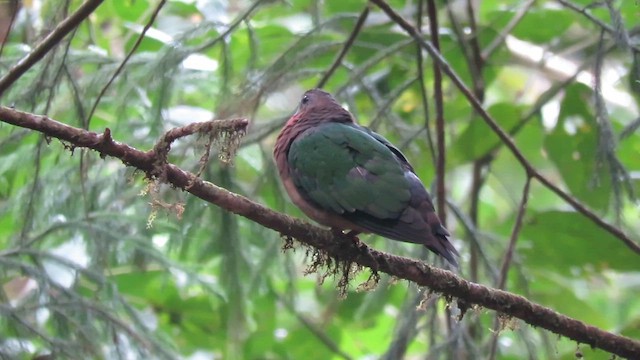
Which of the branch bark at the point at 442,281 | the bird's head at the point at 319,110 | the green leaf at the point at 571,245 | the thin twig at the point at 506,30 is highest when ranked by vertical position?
the thin twig at the point at 506,30

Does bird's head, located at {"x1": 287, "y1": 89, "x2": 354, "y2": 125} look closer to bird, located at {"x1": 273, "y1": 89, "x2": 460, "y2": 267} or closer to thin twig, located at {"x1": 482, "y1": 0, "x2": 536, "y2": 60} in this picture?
bird, located at {"x1": 273, "y1": 89, "x2": 460, "y2": 267}

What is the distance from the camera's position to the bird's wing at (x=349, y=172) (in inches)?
98.7

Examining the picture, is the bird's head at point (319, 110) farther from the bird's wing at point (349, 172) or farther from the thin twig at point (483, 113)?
the thin twig at point (483, 113)

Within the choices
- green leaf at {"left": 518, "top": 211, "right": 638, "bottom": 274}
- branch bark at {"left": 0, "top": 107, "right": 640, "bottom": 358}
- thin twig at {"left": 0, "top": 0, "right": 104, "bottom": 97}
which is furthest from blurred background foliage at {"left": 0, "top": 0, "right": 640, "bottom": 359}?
thin twig at {"left": 0, "top": 0, "right": 104, "bottom": 97}

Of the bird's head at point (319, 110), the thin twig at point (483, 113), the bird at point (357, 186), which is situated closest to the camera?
the bird at point (357, 186)

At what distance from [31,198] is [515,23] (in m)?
2.30

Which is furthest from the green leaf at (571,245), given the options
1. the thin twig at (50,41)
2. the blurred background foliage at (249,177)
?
the thin twig at (50,41)

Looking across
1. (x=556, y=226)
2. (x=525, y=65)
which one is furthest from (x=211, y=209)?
(x=525, y=65)

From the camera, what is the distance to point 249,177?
16.4ft

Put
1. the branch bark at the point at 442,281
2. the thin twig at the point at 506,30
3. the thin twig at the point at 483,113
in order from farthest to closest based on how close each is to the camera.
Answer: the thin twig at the point at 506,30 < the thin twig at the point at 483,113 < the branch bark at the point at 442,281

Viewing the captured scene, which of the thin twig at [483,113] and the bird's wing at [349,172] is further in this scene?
the thin twig at [483,113]

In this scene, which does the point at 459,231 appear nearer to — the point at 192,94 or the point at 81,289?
the point at 192,94

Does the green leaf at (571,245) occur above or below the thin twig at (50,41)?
below

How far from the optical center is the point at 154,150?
2.00m
